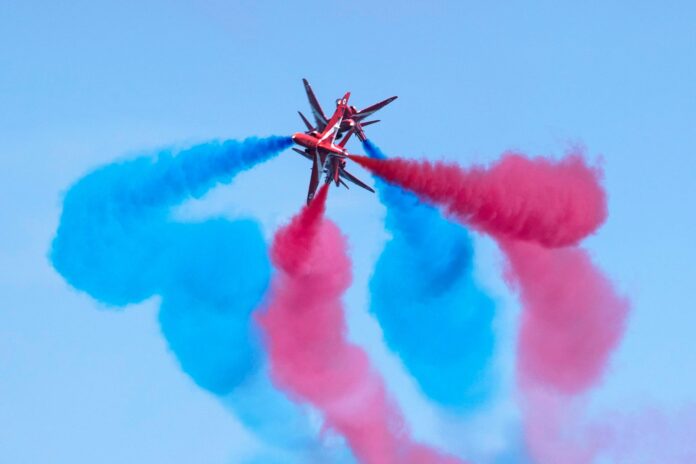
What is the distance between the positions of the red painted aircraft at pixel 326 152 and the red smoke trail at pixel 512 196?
1.55 meters

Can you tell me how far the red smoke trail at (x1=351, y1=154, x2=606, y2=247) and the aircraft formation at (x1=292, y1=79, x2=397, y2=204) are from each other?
63.9 inches

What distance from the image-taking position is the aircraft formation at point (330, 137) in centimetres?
8156

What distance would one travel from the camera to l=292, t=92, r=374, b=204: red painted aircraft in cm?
8138

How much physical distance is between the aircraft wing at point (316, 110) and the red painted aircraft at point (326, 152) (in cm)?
16

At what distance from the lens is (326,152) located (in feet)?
268

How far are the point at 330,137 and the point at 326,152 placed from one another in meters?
1.07

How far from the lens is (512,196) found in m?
84.7

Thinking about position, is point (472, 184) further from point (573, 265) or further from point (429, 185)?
point (573, 265)

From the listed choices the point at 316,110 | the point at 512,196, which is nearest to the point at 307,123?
the point at 316,110

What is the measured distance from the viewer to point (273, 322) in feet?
286

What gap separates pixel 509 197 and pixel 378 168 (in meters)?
6.50

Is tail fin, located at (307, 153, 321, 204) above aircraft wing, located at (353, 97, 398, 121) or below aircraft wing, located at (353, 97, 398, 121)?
below

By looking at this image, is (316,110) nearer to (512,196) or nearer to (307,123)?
(307,123)

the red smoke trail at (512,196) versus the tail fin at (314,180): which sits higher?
the red smoke trail at (512,196)
